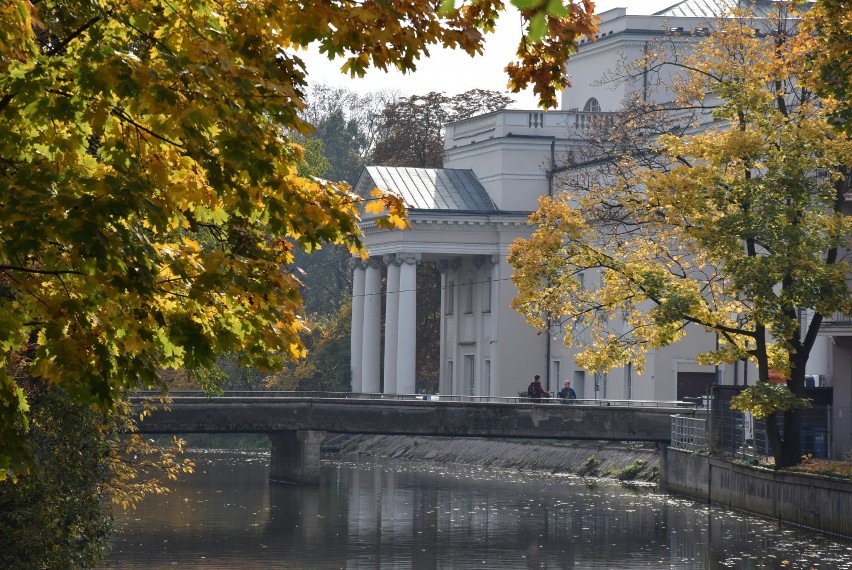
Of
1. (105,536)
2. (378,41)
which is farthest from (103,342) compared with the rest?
(105,536)

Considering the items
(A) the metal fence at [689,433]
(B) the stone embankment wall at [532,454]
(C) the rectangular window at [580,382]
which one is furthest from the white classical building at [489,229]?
(A) the metal fence at [689,433]

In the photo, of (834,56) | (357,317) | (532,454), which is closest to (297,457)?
(532,454)

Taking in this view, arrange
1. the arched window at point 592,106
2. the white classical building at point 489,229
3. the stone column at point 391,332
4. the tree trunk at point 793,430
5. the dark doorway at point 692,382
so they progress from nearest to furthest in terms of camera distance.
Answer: the tree trunk at point 793,430 → the dark doorway at point 692,382 → the white classical building at point 489,229 → the arched window at point 592,106 → the stone column at point 391,332

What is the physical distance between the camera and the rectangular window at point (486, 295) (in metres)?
73.2

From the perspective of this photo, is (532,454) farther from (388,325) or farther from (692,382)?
(388,325)

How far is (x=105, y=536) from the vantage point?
2166cm

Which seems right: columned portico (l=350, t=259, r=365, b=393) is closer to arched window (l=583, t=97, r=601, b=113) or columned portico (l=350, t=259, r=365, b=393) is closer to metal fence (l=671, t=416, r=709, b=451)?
arched window (l=583, t=97, r=601, b=113)

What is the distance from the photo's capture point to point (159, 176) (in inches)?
386

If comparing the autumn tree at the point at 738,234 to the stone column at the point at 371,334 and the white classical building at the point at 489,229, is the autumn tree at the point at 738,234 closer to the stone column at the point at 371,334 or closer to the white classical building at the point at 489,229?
the white classical building at the point at 489,229

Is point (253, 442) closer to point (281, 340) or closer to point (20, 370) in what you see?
point (20, 370)

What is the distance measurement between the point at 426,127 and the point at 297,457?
32697 millimetres

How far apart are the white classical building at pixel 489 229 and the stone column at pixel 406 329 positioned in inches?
1.8

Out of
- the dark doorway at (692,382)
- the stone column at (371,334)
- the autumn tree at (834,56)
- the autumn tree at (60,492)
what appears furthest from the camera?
the stone column at (371,334)

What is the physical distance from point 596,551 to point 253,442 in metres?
47.6
